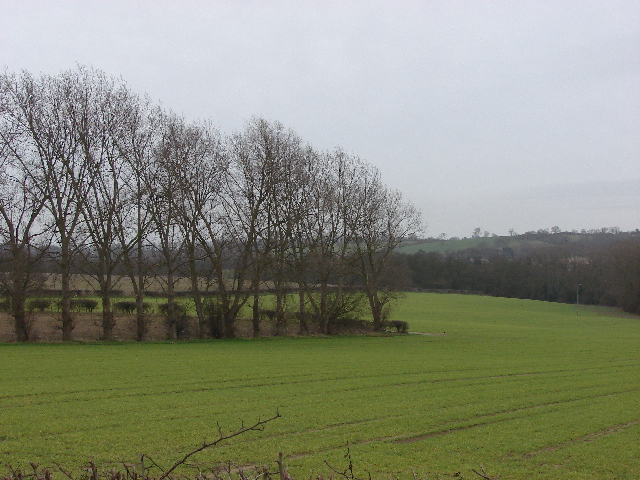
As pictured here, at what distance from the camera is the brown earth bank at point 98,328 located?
120 ft

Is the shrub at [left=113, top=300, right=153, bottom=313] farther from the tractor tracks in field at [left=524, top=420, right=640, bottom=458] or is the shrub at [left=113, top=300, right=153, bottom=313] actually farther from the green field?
the tractor tracks in field at [left=524, top=420, right=640, bottom=458]

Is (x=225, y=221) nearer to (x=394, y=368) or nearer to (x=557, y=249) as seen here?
(x=394, y=368)

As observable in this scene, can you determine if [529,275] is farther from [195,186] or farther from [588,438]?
[588,438]

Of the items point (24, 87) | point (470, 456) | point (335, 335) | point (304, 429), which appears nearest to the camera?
point (470, 456)

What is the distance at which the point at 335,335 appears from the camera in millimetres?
47875

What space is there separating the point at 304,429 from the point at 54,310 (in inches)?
1242

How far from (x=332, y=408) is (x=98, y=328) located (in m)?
28.9

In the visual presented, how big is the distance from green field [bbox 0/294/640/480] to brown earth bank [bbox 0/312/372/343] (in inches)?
144

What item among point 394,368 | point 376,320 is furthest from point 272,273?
point 394,368

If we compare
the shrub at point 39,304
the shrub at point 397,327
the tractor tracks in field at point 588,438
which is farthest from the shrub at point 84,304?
the tractor tracks in field at point 588,438

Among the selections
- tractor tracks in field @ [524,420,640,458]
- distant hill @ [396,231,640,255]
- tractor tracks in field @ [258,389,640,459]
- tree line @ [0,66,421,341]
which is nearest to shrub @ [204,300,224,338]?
tree line @ [0,66,421,341]

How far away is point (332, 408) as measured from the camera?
16.7 m

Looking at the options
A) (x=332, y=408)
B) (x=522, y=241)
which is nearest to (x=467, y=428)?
(x=332, y=408)

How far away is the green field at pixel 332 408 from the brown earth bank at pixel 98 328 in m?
3.67
